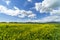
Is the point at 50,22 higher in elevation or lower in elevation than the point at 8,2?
lower

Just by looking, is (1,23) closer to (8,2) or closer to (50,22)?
(8,2)

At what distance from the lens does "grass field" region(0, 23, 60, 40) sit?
5.96ft

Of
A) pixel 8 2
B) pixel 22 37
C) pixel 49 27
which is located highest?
pixel 8 2

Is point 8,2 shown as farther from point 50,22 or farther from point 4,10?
point 50,22

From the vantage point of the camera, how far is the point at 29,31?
1.87m

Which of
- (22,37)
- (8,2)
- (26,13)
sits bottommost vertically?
(22,37)

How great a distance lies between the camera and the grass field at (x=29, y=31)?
5.96 ft

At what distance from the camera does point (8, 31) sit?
1.85 meters

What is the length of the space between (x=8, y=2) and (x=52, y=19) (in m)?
0.64

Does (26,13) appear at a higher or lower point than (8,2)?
lower

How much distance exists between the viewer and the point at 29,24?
191cm

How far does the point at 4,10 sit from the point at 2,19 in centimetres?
12

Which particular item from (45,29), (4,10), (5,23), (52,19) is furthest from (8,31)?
(52,19)

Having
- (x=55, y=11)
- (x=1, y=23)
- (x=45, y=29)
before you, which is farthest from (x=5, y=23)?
(x=55, y=11)
